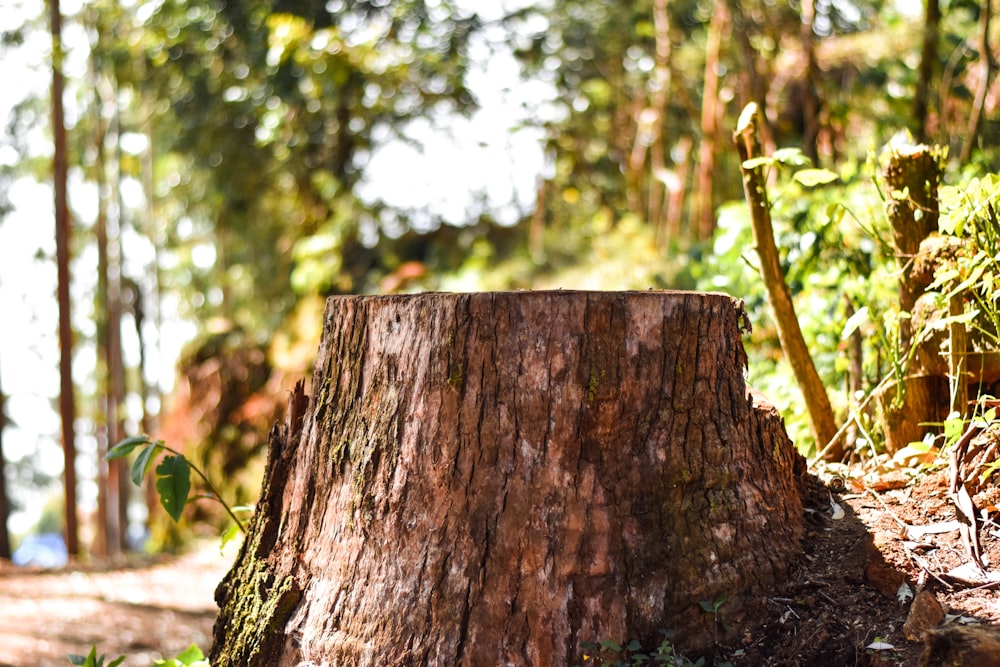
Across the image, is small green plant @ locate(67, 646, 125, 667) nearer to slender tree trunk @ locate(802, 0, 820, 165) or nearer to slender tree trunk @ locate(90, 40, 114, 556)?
slender tree trunk @ locate(802, 0, 820, 165)

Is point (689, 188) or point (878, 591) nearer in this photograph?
point (878, 591)

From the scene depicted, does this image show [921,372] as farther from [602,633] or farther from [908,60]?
[908,60]

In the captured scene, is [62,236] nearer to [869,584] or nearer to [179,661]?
[179,661]

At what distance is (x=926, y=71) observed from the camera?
18.3 feet

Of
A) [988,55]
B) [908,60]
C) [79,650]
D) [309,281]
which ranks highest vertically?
[908,60]

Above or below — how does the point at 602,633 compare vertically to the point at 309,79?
below

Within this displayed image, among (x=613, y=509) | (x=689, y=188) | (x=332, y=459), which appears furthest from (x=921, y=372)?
(x=689, y=188)

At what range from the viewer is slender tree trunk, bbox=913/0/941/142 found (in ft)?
17.7

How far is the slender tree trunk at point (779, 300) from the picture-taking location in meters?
2.98

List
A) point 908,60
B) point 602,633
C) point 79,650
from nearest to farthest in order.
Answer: point 602,633
point 79,650
point 908,60

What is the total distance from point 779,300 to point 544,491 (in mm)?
1274

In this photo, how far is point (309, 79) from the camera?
10.4m

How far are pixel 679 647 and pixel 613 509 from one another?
14.4 inches

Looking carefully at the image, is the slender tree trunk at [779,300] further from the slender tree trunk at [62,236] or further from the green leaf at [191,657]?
the slender tree trunk at [62,236]
